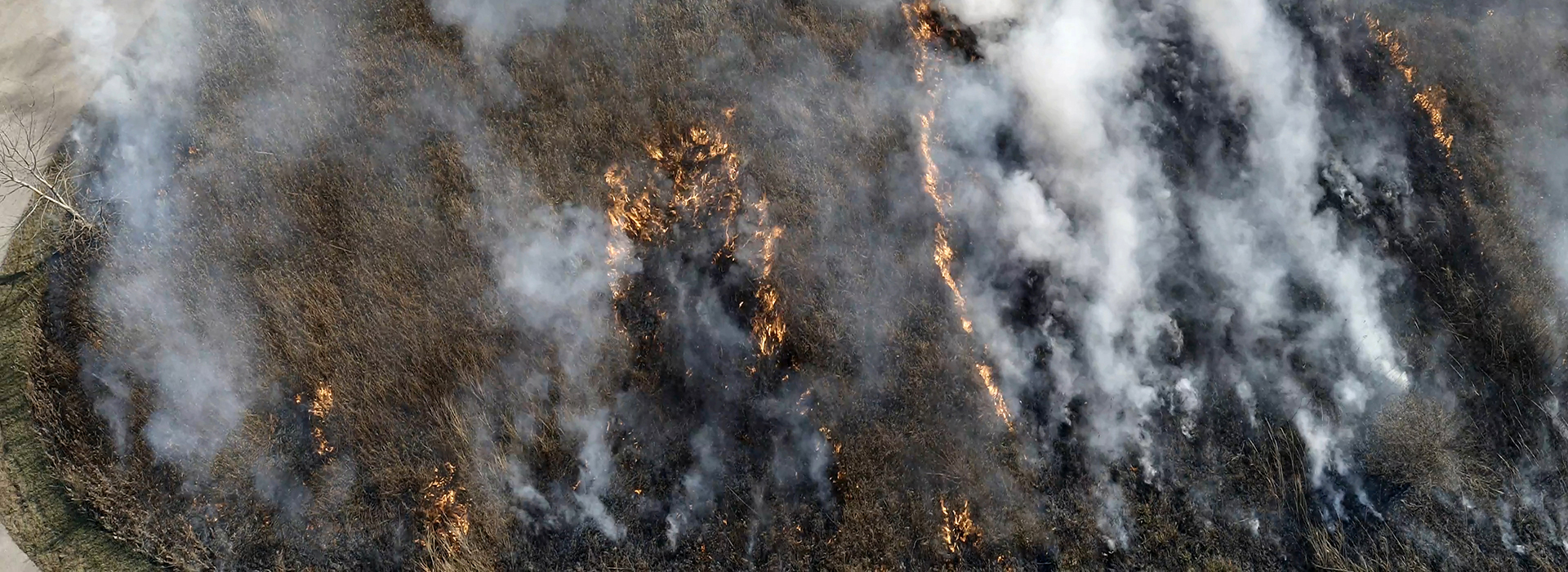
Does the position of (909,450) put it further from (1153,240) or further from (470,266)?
(470,266)

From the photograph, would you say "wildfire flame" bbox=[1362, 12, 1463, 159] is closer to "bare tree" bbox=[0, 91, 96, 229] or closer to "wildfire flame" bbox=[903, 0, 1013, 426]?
"wildfire flame" bbox=[903, 0, 1013, 426]

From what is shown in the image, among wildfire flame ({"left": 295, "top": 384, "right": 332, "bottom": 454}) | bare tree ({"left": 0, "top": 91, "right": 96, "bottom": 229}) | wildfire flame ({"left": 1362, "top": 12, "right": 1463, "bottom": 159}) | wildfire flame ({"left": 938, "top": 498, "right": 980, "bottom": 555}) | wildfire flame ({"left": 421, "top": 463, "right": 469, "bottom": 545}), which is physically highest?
wildfire flame ({"left": 1362, "top": 12, "right": 1463, "bottom": 159})

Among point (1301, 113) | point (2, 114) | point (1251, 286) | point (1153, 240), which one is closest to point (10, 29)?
point (2, 114)

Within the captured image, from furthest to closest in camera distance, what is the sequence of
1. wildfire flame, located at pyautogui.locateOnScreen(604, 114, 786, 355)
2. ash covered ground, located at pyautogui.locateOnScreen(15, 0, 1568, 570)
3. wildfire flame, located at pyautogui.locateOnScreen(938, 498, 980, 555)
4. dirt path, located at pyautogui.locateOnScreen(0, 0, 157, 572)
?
dirt path, located at pyautogui.locateOnScreen(0, 0, 157, 572) < wildfire flame, located at pyautogui.locateOnScreen(604, 114, 786, 355) < ash covered ground, located at pyautogui.locateOnScreen(15, 0, 1568, 570) < wildfire flame, located at pyautogui.locateOnScreen(938, 498, 980, 555)

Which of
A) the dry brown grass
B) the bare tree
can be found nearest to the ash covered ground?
the dry brown grass

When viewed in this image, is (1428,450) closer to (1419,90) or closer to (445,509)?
(1419,90)

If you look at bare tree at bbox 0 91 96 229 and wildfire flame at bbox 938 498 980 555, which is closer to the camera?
wildfire flame at bbox 938 498 980 555

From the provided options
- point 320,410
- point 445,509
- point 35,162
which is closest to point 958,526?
point 445,509
